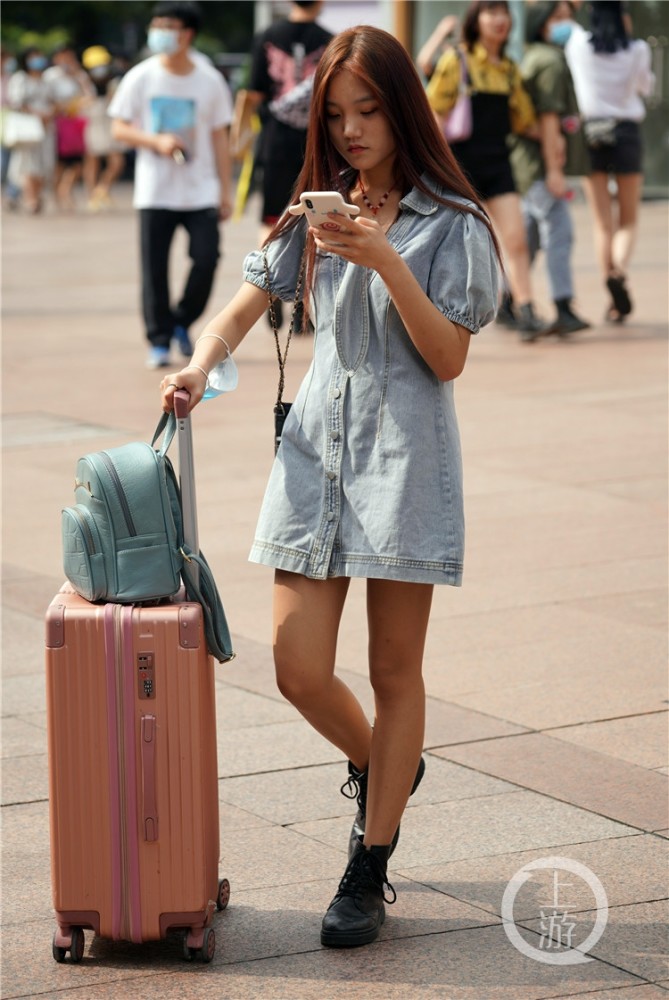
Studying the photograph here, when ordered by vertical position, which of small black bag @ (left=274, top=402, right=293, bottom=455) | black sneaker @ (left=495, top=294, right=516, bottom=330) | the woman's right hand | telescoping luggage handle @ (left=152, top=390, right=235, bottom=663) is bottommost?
black sneaker @ (left=495, top=294, right=516, bottom=330)

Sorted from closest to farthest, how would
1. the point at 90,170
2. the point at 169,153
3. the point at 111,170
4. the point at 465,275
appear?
the point at 465,275, the point at 169,153, the point at 111,170, the point at 90,170

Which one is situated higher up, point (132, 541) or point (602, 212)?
Answer: point (132, 541)

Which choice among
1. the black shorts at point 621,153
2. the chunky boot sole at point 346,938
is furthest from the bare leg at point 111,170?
the chunky boot sole at point 346,938

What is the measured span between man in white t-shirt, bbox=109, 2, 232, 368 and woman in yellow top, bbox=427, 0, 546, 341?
1.52m

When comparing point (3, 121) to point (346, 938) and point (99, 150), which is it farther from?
point (346, 938)

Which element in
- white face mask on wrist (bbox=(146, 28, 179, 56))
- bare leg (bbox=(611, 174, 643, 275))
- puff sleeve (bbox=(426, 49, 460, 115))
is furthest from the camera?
bare leg (bbox=(611, 174, 643, 275))

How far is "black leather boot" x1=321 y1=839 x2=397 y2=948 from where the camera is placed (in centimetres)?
348

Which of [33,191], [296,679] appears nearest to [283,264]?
→ [296,679]

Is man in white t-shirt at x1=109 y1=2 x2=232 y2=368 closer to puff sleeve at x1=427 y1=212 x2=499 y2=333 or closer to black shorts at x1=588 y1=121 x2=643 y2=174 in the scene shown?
black shorts at x1=588 y1=121 x2=643 y2=174

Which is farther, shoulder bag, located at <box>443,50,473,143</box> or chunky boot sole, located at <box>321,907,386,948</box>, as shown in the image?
shoulder bag, located at <box>443,50,473,143</box>

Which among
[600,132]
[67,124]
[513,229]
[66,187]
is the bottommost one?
[66,187]

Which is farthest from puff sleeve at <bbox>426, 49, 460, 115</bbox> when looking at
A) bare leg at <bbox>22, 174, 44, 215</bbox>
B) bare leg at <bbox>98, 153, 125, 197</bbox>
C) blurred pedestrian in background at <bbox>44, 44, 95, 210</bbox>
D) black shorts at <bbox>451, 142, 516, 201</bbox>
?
blurred pedestrian in background at <bbox>44, 44, 95, 210</bbox>

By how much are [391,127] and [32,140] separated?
2373 cm

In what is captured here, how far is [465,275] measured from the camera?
346 centimetres
